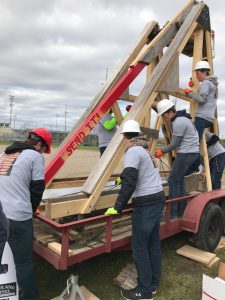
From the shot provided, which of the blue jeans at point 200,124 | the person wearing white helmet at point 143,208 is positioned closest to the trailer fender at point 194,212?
the person wearing white helmet at point 143,208

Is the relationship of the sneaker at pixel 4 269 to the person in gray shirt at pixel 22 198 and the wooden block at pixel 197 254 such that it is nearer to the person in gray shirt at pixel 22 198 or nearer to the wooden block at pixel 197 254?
the person in gray shirt at pixel 22 198

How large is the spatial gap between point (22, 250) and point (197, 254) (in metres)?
2.68

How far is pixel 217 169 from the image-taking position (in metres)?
6.30

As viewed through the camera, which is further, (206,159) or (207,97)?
(206,159)

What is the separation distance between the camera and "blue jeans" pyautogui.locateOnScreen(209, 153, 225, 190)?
6316 millimetres

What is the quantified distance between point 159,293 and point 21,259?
1663 millimetres

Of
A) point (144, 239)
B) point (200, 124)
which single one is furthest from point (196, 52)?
point (144, 239)

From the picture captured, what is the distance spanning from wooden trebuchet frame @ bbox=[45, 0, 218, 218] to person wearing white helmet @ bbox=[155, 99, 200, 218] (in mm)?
310

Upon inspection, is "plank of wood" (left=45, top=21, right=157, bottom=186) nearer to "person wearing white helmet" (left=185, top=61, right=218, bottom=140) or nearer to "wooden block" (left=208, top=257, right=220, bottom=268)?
"person wearing white helmet" (left=185, top=61, right=218, bottom=140)

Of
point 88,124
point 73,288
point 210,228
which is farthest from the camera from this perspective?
point 210,228

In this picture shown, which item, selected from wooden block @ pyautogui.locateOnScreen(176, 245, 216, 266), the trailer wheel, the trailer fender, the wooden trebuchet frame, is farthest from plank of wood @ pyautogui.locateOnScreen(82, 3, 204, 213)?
wooden block @ pyautogui.locateOnScreen(176, 245, 216, 266)

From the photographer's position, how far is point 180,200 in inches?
187

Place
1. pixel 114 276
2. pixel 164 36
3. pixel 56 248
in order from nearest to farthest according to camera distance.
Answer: pixel 56 248 < pixel 114 276 < pixel 164 36

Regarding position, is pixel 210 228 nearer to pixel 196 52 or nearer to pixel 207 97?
pixel 207 97
